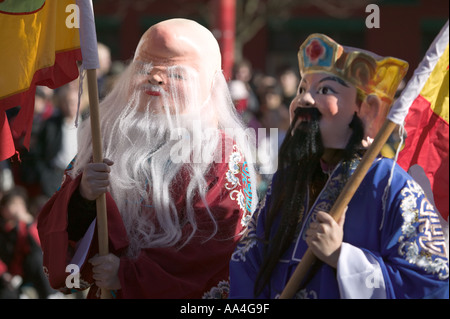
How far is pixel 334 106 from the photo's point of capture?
2479 mm

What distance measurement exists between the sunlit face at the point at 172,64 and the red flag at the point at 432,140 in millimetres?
820

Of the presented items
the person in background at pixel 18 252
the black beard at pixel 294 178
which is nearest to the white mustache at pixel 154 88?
the black beard at pixel 294 178

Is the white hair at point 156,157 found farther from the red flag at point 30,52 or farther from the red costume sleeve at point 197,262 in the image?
the red flag at point 30,52

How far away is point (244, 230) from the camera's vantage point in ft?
9.55

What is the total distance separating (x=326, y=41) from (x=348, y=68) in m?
0.12

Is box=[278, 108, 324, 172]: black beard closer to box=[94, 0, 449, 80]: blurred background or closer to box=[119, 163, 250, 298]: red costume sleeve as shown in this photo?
box=[119, 163, 250, 298]: red costume sleeve

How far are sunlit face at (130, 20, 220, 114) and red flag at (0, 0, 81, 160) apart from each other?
289 mm

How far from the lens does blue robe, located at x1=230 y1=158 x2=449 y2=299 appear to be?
2297 mm

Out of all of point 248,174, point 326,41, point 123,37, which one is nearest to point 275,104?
point 248,174

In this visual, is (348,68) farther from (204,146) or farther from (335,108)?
(204,146)

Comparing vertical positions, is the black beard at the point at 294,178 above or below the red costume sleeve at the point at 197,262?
above

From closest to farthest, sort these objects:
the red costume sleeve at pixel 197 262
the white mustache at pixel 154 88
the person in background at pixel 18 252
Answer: the red costume sleeve at pixel 197 262
the white mustache at pixel 154 88
the person in background at pixel 18 252

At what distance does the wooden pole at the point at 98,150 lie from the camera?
8.55ft

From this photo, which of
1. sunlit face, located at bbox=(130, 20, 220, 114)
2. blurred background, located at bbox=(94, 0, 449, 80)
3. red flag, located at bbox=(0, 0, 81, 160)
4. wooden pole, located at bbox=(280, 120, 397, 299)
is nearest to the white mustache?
sunlit face, located at bbox=(130, 20, 220, 114)
